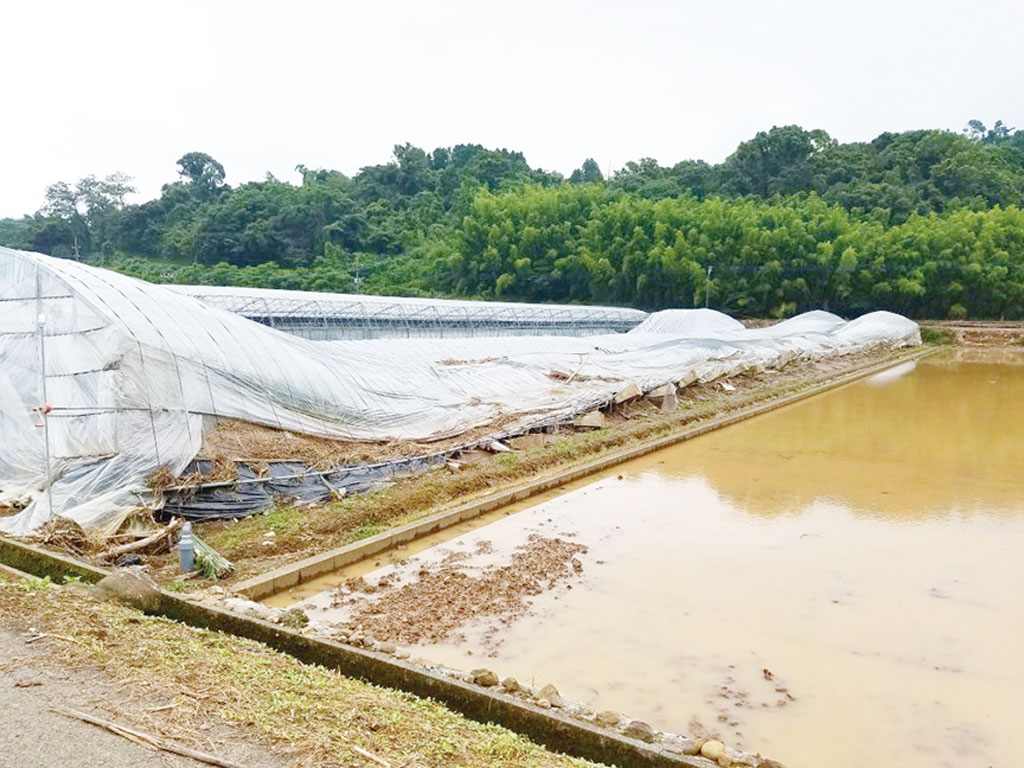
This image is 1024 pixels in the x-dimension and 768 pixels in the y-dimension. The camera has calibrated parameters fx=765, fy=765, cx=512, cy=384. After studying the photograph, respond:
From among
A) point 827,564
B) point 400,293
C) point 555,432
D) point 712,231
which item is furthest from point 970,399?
point 400,293

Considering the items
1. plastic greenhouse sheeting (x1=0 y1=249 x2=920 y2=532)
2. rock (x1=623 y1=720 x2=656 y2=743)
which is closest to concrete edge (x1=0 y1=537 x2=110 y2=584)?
plastic greenhouse sheeting (x1=0 y1=249 x2=920 y2=532)

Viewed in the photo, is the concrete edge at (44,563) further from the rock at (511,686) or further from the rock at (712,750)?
the rock at (712,750)

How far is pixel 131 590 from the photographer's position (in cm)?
460

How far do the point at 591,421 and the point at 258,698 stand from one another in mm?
8463

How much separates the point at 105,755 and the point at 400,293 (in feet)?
99.4

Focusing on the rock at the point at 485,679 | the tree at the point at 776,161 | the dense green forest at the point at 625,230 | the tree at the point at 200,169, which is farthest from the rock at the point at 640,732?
the tree at the point at 200,169

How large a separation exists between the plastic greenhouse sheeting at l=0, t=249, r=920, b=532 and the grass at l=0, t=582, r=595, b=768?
2113 mm

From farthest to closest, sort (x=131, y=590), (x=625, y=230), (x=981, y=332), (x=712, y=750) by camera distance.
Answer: (x=625, y=230) → (x=981, y=332) → (x=131, y=590) → (x=712, y=750)

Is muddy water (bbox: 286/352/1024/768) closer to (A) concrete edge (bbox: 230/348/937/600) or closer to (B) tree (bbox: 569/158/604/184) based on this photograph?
(A) concrete edge (bbox: 230/348/937/600)

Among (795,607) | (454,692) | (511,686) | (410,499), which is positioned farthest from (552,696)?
(410,499)

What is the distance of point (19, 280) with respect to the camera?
7.82m

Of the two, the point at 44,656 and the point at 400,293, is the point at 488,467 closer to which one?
the point at 44,656

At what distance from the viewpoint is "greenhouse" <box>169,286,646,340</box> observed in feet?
50.9

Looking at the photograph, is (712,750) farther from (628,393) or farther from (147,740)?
(628,393)
